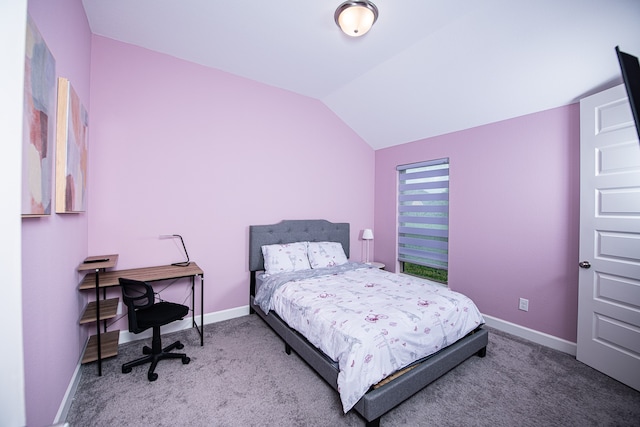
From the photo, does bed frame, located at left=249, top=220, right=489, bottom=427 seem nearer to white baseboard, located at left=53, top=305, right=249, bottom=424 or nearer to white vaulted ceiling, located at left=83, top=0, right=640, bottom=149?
white baseboard, located at left=53, top=305, right=249, bottom=424

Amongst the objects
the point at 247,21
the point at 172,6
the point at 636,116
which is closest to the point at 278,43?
the point at 247,21

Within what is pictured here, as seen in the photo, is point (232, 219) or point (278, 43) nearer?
point (278, 43)

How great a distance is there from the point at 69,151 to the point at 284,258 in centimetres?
214

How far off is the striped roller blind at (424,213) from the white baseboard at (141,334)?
8.49 ft

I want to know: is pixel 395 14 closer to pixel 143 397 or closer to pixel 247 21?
pixel 247 21

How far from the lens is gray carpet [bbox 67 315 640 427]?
5.49ft

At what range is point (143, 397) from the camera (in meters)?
1.85

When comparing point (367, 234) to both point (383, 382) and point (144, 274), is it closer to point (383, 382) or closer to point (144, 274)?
point (383, 382)

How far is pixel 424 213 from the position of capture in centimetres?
384

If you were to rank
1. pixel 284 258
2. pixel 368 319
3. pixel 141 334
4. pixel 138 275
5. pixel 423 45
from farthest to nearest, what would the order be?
pixel 284 258 → pixel 141 334 → pixel 423 45 → pixel 138 275 → pixel 368 319

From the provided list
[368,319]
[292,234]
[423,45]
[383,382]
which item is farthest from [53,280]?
[423,45]

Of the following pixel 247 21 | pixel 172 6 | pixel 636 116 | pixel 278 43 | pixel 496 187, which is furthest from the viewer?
pixel 496 187

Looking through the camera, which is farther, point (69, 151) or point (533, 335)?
point (533, 335)

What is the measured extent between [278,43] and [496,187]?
2.88 m
